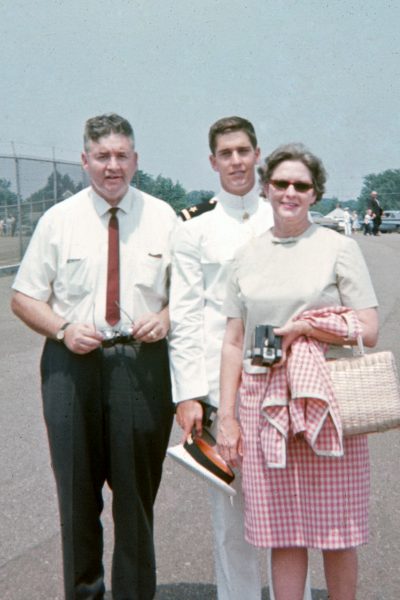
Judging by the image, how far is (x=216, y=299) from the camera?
308 centimetres

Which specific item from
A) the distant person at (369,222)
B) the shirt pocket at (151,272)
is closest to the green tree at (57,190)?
the shirt pocket at (151,272)

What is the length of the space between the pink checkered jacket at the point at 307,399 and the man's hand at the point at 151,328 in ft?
1.90

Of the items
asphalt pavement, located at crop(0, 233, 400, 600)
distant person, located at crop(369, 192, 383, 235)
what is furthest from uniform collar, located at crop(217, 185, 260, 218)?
distant person, located at crop(369, 192, 383, 235)

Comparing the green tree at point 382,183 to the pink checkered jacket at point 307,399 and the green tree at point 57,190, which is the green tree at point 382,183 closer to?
the green tree at point 57,190

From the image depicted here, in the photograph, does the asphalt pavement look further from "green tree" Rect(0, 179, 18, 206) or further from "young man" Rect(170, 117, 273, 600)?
"green tree" Rect(0, 179, 18, 206)

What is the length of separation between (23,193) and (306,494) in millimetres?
15287

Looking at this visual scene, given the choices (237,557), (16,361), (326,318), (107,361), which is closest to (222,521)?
(237,557)

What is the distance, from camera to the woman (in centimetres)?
265

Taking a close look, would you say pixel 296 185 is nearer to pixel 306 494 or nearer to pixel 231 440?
pixel 231 440

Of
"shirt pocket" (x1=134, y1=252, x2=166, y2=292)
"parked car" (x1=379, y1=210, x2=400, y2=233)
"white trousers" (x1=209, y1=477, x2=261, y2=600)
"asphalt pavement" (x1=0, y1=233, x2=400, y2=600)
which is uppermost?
"shirt pocket" (x1=134, y1=252, x2=166, y2=292)

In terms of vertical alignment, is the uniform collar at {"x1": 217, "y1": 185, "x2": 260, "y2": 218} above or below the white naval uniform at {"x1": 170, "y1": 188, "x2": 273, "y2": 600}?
above

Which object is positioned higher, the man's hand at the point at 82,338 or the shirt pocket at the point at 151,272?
the shirt pocket at the point at 151,272

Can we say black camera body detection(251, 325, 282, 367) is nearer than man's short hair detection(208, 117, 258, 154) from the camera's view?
Yes

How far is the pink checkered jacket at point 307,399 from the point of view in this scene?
2545 mm
